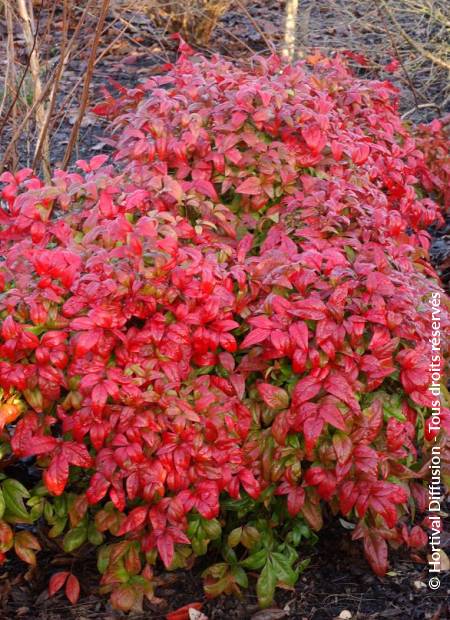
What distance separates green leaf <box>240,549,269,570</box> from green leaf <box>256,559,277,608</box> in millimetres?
24

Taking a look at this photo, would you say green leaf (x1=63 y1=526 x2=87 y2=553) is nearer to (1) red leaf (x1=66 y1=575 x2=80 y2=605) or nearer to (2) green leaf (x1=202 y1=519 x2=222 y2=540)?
(1) red leaf (x1=66 y1=575 x2=80 y2=605)

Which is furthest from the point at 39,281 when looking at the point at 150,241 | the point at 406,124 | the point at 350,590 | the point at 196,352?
the point at 406,124

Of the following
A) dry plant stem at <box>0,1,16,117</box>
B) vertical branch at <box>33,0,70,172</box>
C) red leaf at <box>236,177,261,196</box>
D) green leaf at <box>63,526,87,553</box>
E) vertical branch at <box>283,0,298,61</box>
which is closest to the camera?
green leaf at <box>63,526,87,553</box>

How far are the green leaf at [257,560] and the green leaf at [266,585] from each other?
24 millimetres

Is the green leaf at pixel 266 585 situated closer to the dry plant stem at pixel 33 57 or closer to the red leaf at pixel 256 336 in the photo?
the red leaf at pixel 256 336

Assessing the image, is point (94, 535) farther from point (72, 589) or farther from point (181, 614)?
point (181, 614)

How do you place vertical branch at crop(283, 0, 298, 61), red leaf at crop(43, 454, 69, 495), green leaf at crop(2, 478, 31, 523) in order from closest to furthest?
1. red leaf at crop(43, 454, 69, 495)
2. green leaf at crop(2, 478, 31, 523)
3. vertical branch at crop(283, 0, 298, 61)

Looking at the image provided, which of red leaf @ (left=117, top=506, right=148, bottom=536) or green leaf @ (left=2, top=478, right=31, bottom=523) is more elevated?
red leaf @ (left=117, top=506, right=148, bottom=536)

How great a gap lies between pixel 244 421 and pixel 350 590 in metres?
0.68

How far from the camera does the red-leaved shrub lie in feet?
6.82

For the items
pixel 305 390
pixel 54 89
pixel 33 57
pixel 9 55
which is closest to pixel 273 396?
pixel 305 390

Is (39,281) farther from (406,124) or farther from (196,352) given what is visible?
(406,124)

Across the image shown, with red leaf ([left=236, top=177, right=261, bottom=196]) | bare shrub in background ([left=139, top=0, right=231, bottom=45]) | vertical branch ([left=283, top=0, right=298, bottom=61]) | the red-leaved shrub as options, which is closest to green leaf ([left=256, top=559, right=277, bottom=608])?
the red-leaved shrub

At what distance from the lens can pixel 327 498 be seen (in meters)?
2.18
